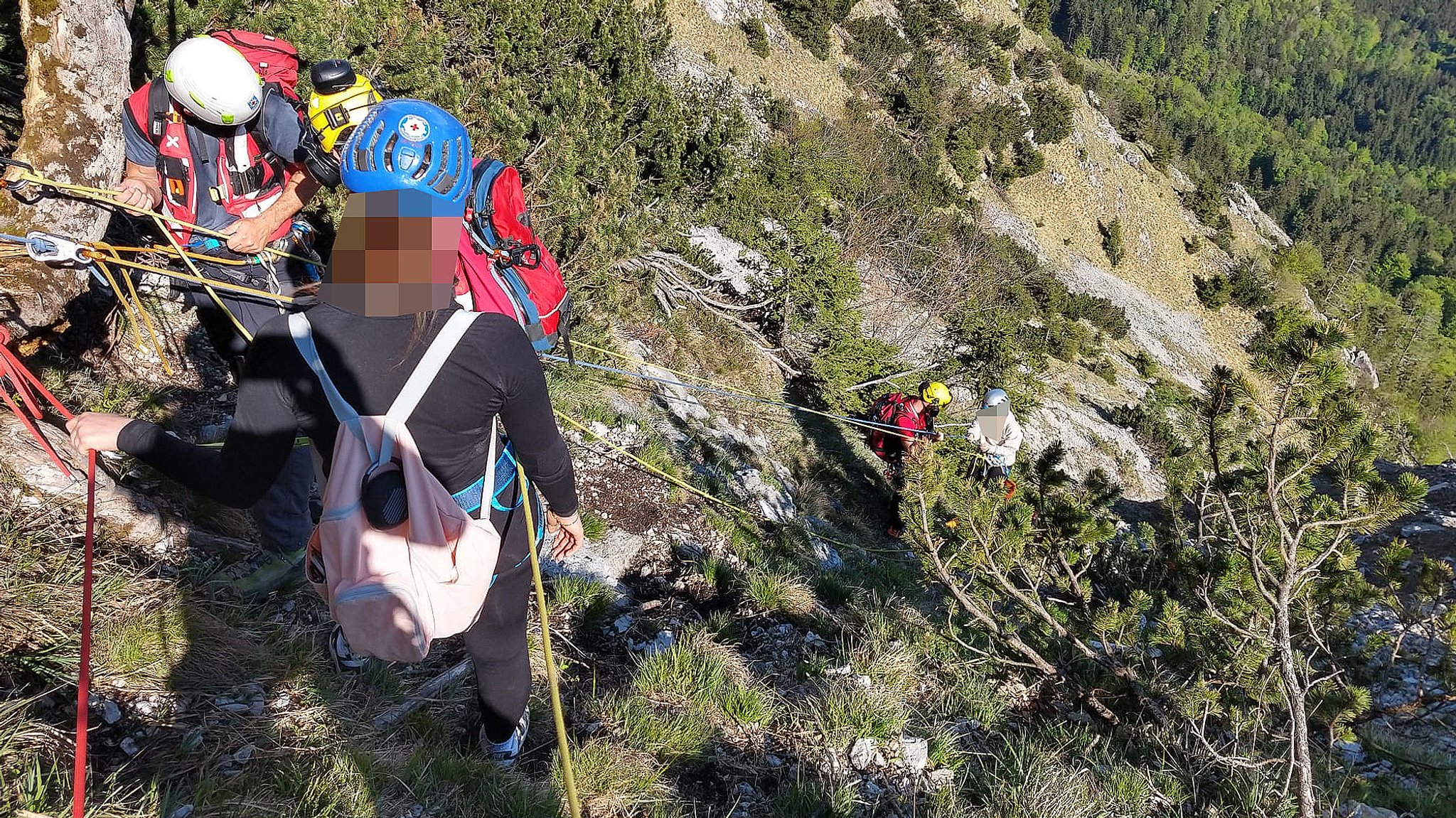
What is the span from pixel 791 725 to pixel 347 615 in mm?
2108

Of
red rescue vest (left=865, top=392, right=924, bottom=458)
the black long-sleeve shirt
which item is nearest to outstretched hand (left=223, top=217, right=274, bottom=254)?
the black long-sleeve shirt

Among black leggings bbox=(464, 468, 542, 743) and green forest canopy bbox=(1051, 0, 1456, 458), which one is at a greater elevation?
black leggings bbox=(464, 468, 542, 743)

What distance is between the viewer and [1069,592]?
384cm

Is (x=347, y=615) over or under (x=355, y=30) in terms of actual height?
under

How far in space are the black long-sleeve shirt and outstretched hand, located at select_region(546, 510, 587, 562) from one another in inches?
18.9

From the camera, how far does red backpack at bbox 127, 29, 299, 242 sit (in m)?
2.79

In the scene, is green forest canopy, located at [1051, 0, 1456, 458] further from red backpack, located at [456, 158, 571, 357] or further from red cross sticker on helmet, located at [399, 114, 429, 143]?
red cross sticker on helmet, located at [399, 114, 429, 143]

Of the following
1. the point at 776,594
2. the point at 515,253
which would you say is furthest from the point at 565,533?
the point at 776,594

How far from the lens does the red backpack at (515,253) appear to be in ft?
9.37

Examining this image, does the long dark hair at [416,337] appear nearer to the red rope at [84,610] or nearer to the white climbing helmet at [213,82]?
the red rope at [84,610]

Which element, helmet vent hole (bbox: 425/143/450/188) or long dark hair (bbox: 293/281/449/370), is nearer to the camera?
long dark hair (bbox: 293/281/449/370)

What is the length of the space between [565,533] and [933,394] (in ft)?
22.8

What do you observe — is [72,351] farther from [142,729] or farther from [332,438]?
[332,438]

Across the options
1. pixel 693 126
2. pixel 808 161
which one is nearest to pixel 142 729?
pixel 693 126
